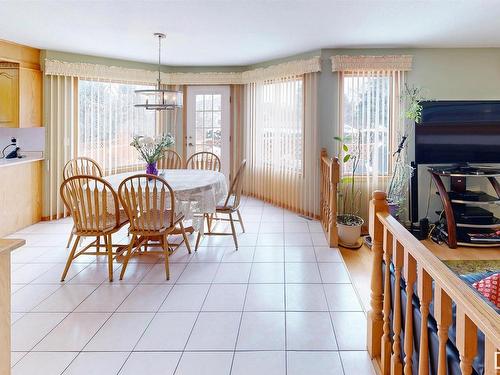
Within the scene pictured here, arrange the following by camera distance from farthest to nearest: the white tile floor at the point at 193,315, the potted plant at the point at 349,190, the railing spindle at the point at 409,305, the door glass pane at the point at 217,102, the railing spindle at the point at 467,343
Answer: the door glass pane at the point at 217,102 < the potted plant at the point at 349,190 < the white tile floor at the point at 193,315 < the railing spindle at the point at 409,305 < the railing spindle at the point at 467,343

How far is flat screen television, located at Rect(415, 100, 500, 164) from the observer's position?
4.72 m

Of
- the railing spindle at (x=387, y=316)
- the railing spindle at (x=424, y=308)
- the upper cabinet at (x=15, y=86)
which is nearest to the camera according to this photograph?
the railing spindle at (x=424, y=308)

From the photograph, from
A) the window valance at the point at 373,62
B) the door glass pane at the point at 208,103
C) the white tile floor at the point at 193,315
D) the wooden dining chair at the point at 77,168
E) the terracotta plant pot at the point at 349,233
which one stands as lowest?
the white tile floor at the point at 193,315

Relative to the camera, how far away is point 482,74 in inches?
200

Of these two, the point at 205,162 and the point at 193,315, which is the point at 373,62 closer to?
the point at 205,162

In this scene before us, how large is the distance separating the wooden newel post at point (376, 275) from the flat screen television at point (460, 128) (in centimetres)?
315

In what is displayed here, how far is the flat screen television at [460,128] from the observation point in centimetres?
472

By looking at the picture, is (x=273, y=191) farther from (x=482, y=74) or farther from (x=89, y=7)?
(x=89, y=7)

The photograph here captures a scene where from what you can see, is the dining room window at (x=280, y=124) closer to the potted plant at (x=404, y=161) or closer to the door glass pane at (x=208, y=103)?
the door glass pane at (x=208, y=103)

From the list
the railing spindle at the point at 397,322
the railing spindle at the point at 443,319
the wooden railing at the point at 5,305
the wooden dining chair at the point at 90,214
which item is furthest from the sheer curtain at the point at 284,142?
the wooden railing at the point at 5,305

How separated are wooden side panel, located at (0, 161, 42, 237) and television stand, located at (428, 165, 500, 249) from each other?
5.12 metres

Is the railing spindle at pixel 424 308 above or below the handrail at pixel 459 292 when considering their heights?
below

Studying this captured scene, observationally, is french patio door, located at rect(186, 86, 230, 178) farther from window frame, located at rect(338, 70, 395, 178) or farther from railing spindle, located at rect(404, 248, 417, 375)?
railing spindle, located at rect(404, 248, 417, 375)

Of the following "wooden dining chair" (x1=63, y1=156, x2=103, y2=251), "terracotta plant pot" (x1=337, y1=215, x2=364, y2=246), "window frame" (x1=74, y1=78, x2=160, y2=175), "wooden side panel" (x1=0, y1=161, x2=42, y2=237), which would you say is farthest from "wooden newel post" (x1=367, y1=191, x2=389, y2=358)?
"wooden side panel" (x1=0, y1=161, x2=42, y2=237)
